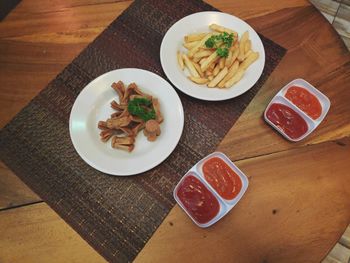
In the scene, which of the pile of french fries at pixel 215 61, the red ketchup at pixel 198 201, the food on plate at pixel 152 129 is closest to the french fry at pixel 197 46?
the pile of french fries at pixel 215 61

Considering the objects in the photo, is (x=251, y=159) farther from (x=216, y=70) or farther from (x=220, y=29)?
(x=220, y=29)

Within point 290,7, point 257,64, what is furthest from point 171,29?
point 290,7

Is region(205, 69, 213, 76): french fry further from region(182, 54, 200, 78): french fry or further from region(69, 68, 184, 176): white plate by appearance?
region(69, 68, 184, 176): white plate

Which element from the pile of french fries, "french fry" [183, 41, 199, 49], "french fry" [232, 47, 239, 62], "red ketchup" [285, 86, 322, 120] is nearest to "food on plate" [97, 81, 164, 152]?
the pile of french fries

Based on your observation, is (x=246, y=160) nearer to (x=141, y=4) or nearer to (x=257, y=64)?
(x=257, y=64)

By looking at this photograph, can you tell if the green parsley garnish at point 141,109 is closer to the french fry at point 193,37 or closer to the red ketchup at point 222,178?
the red ketchup at point 222,178

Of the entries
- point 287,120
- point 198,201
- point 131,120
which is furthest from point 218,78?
point 198,201
